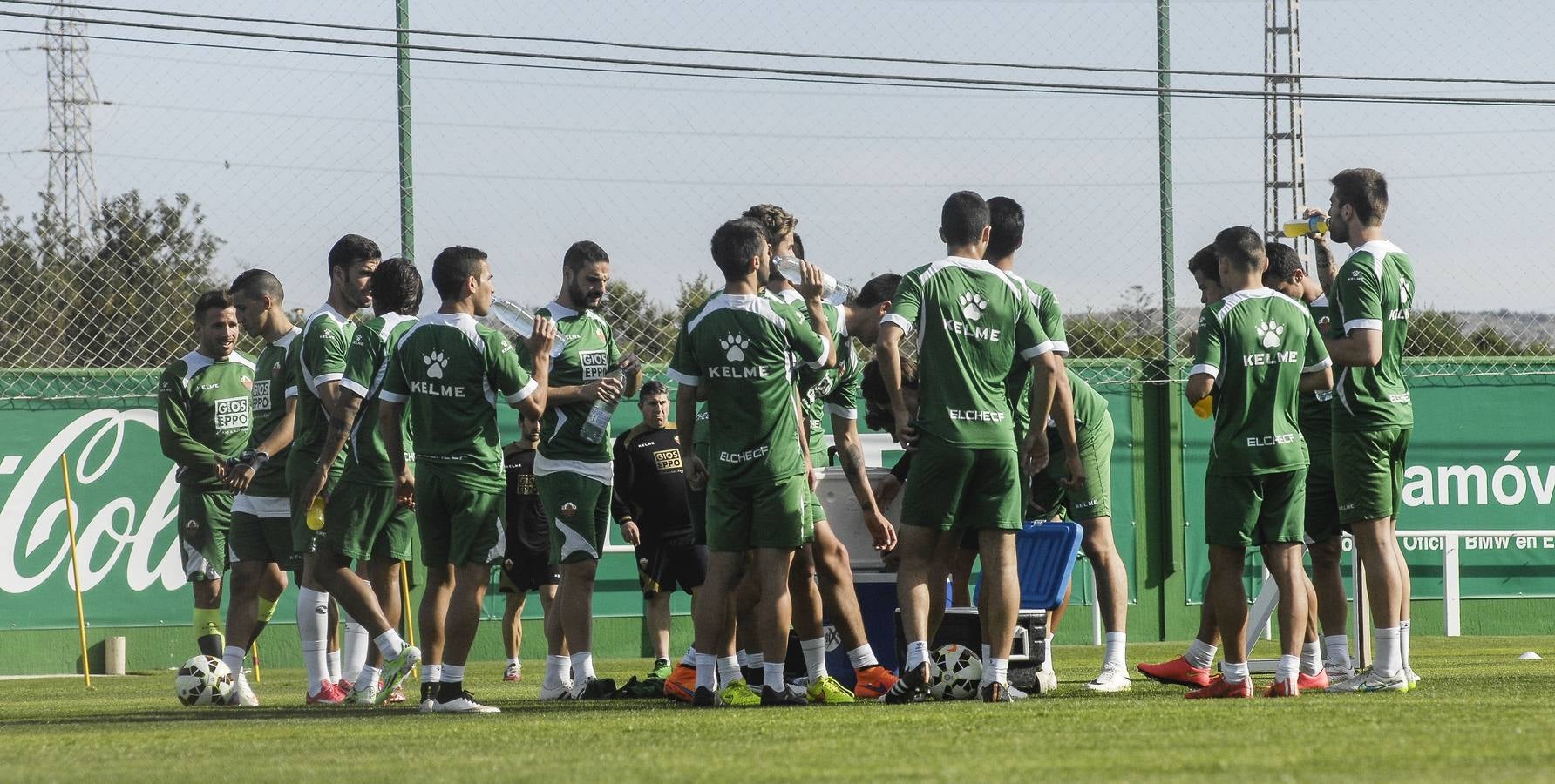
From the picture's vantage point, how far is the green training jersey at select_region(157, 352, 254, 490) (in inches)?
353

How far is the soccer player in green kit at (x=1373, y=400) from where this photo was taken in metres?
7.35

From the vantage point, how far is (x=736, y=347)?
677 centimetres

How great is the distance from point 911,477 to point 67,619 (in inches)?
288

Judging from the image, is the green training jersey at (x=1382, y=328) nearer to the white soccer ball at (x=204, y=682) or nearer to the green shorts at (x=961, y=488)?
the green shorts at (x=961, y=488)

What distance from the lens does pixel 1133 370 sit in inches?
537

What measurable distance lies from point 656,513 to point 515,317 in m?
2.70

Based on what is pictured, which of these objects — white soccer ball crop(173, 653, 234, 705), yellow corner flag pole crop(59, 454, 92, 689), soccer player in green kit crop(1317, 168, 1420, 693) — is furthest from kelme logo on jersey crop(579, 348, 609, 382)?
yellow corner flag pole crop(59, 454, 92, 689)

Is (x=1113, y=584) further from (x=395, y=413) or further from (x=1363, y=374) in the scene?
(x=395, y=413)

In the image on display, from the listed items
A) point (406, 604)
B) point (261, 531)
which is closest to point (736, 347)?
point (261, 531)

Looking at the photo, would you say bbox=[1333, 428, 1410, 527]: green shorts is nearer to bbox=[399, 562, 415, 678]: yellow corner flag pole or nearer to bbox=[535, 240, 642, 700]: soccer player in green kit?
bbox=[535, 240, 642, 700]: soccer player in green kit

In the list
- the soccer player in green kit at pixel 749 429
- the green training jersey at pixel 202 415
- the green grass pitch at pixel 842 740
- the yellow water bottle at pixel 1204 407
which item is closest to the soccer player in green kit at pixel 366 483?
the green grass pitch at pixel 842 740

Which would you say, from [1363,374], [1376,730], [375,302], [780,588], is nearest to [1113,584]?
[1363,374]

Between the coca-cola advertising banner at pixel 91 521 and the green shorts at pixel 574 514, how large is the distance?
17.5 ft

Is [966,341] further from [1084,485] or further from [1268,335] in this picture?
[1084,485]
